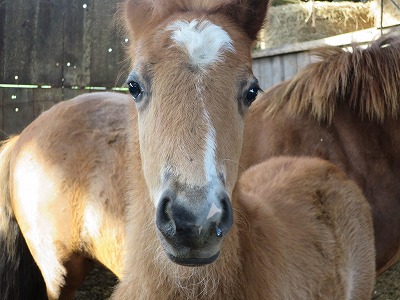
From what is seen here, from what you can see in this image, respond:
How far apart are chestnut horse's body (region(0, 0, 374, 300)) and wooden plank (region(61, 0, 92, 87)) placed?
1998mm

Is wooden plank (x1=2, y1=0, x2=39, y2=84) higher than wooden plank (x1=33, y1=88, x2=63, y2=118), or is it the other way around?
wooden plank (x1=2, y1=0, x2=39, y2=84)

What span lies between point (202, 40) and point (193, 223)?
67 centimetres

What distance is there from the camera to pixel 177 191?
6.43ft

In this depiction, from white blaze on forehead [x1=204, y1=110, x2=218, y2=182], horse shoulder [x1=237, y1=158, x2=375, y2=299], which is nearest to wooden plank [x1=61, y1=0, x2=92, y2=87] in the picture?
horse shoulder [x1=237, y1=158, x2=375, y2=299]

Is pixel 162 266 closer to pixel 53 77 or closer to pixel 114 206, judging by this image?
pixel 114 206

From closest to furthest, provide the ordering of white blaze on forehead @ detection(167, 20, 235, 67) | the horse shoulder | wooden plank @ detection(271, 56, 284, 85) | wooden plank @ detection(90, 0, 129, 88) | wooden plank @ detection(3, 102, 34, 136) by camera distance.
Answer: white blaze on forehead @ detection(167, 20, 235, 67) → the horse shoulder → wooden plank @ detection(3, 102, 34, 136) → wooden plank @ detection(90, 0, 129, 88) → wooden plank @ detection(271, 56, 284, 85)

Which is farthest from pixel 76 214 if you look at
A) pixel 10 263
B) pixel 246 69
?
pixel 246 69

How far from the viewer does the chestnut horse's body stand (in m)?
2.05

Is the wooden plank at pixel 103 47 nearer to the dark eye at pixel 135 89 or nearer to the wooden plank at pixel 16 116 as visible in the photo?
the wooden plank at pixel 16 116

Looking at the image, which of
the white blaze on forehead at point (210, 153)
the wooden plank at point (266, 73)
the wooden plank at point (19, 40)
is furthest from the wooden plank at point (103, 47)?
the white blaze on forehead at point (210, 153)

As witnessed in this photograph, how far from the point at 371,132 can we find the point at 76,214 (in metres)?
1.80

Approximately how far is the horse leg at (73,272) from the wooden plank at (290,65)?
2.91 meters

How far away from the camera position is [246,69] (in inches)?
92.4

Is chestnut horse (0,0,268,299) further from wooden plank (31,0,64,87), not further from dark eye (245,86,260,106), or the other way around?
wooden plank (31,0,64,87)
